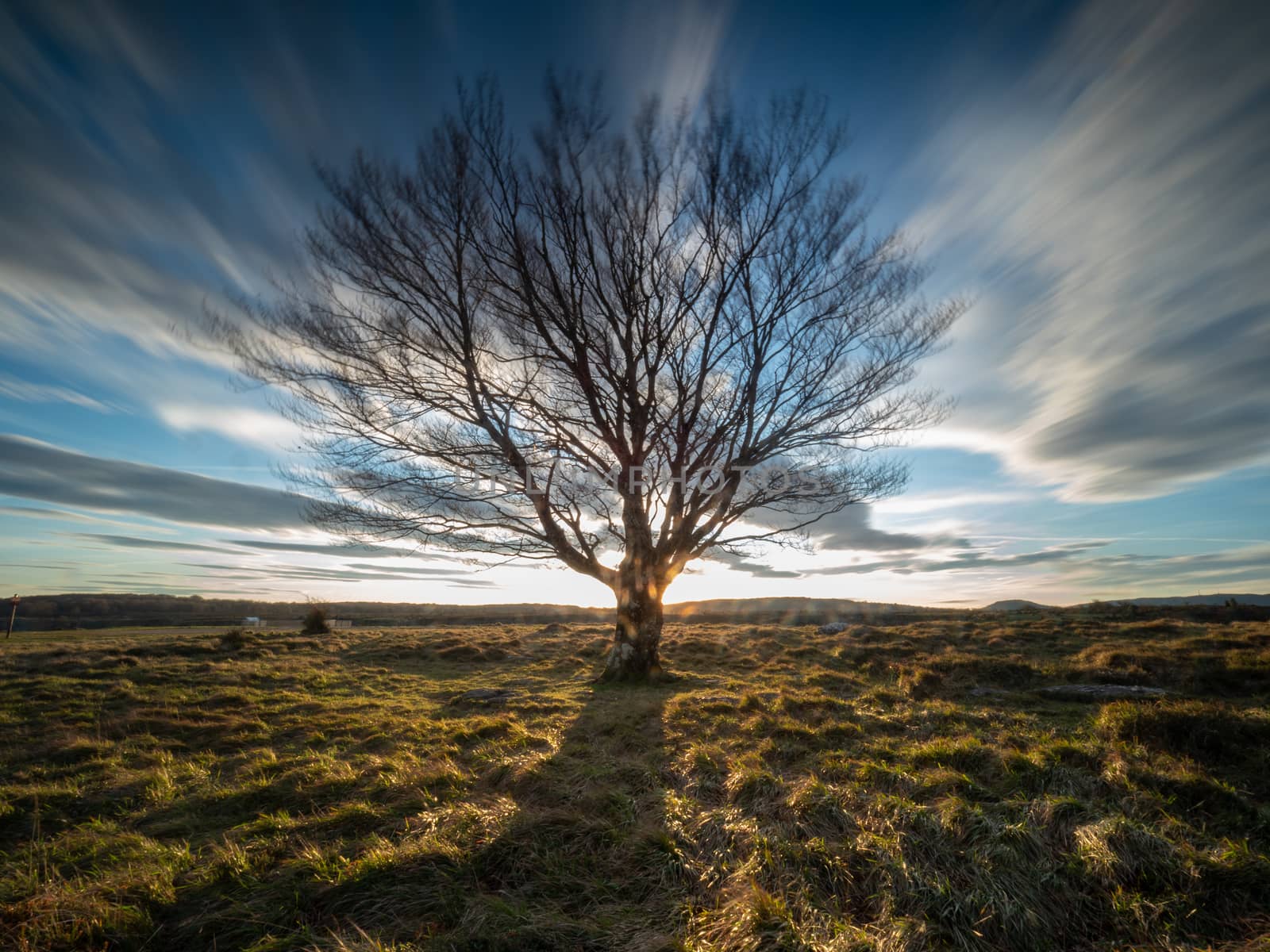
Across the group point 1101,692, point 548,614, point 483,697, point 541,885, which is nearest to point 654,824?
point 541,885

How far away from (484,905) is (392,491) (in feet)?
28.9

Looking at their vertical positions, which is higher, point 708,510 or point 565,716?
point 708,510

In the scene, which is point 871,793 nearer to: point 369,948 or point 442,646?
point 369,948

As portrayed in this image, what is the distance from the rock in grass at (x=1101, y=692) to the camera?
7.61 meters

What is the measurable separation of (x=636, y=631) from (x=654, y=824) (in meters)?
7.67

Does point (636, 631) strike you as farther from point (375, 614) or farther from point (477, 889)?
point (375, 614)

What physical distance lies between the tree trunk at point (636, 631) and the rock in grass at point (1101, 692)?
700cm

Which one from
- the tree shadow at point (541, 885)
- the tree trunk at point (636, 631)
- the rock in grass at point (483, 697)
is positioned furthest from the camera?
the tree trunk at point (636, 631)

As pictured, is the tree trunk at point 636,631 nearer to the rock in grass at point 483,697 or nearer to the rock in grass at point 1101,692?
the rock in grass at point 483,697

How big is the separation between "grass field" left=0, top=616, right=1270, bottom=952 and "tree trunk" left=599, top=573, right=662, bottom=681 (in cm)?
256

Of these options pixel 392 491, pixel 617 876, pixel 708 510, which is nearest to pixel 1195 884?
pixel 617 876

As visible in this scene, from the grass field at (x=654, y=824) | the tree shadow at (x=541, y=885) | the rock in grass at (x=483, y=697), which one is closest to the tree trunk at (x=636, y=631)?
the rock in grass at (x=483, y=697)

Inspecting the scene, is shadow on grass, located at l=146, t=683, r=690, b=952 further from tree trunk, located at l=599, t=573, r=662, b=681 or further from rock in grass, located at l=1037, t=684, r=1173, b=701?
rock in grass, located at l=1037, t=684, r=1173, b=701

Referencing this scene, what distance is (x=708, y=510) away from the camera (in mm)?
11641
